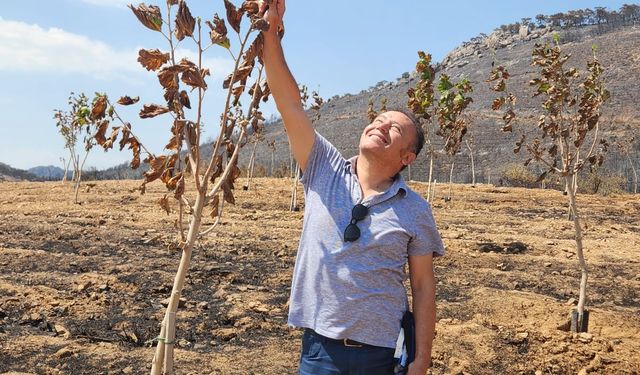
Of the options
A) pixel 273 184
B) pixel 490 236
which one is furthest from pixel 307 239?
pixel 273 184

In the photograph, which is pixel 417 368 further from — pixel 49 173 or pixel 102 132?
pixel 49 173

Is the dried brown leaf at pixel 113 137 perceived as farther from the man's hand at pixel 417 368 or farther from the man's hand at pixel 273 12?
the man's hand at pixel 417 368

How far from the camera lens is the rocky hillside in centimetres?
3716

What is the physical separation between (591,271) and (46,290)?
645 centimetres

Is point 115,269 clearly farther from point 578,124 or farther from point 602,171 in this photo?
point 602,171

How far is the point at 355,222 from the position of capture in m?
2.07

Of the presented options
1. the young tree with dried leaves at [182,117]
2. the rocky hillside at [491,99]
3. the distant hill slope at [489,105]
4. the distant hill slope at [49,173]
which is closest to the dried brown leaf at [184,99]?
the young tree with dried leaves at [182,117]

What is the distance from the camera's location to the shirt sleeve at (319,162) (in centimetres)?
227

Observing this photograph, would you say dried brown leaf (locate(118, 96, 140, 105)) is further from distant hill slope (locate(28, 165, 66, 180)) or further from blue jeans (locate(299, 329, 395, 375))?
distant hill slope (locate(28, 165, 66, 180))

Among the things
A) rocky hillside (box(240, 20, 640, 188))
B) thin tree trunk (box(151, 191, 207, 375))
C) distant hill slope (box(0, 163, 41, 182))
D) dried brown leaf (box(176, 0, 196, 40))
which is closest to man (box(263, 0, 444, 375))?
dried brown leaf (box(176, 0, 196, 40))

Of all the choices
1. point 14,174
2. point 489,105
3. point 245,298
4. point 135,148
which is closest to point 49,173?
point 14,174

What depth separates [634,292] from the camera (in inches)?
275

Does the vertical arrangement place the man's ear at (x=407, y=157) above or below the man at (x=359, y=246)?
above

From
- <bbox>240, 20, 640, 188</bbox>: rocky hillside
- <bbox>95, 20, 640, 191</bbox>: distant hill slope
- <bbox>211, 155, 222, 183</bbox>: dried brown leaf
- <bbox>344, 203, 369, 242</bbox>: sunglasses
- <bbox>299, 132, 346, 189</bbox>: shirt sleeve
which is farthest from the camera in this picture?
<bbox>240, 20, 640, 188</bbox>: rocky hillside
